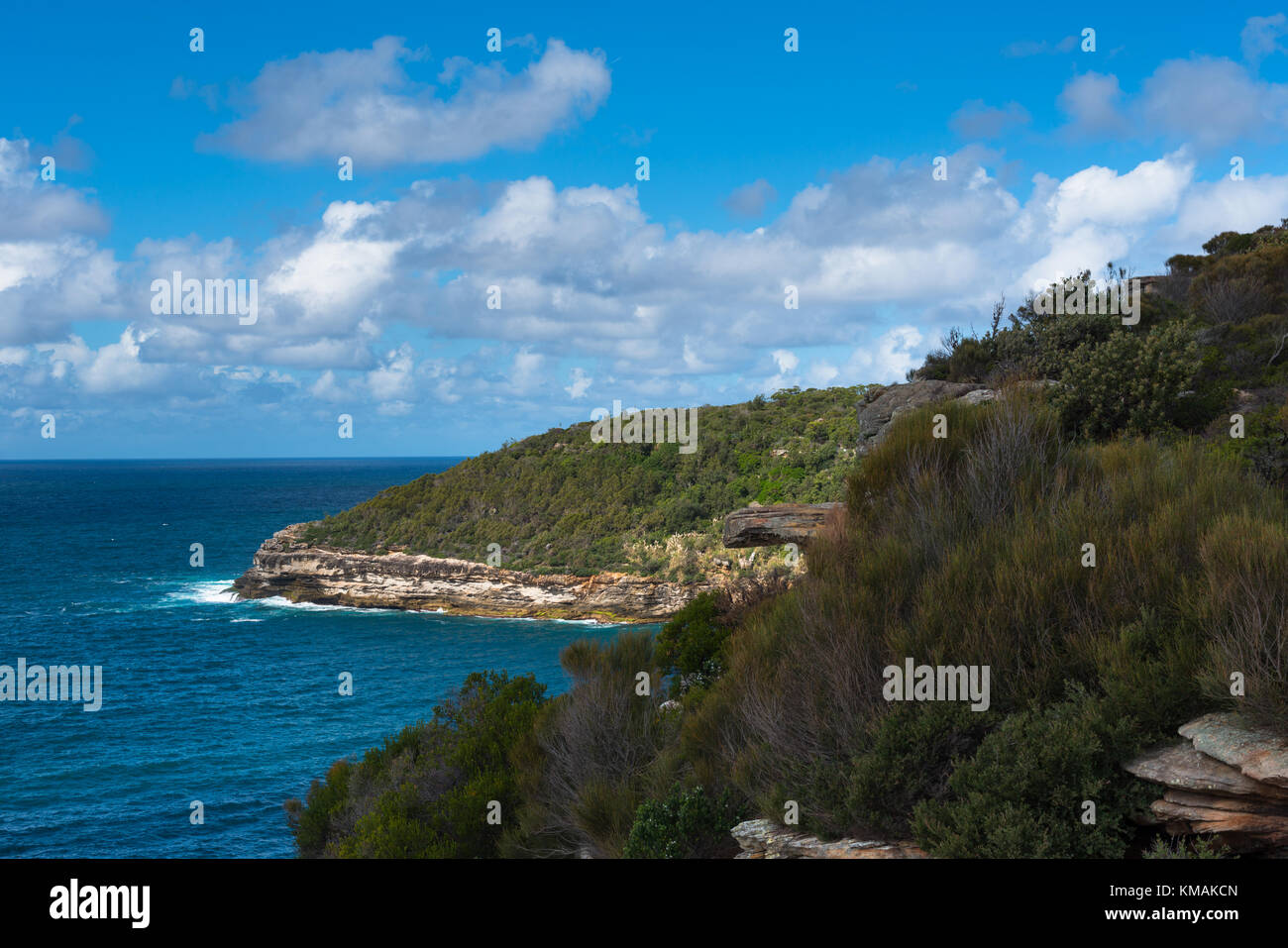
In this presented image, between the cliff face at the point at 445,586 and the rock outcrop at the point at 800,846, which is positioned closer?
the rock outcrop at the point at 800,846

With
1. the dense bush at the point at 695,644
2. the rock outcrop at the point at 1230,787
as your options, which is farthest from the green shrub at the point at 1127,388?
the rock outcrop at the point at 1230,787

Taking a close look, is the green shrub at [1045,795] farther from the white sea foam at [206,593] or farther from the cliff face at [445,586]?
the white sea foam at [206,593]

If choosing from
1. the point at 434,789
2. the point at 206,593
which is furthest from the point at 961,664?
the point at 206,593

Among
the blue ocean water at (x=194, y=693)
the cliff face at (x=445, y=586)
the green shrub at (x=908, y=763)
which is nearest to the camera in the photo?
the green shrub at (x=908, y=763)

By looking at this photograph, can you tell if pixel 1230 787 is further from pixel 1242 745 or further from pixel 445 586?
pixel 445 586
